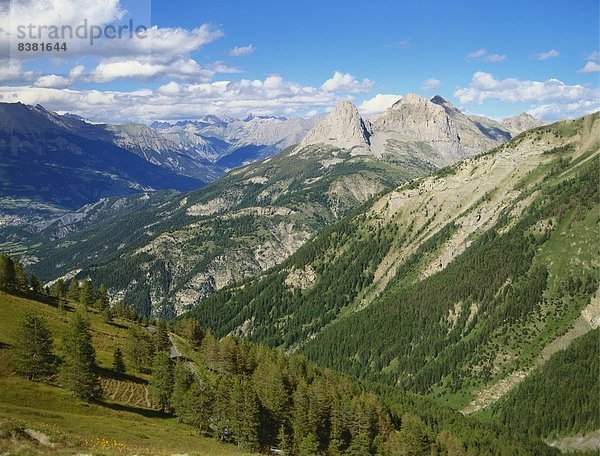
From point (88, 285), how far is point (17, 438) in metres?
145

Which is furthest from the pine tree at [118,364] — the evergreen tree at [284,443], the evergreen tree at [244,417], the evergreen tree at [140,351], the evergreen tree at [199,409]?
the evergreen tree at [284,443]

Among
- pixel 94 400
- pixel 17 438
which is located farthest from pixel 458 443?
pixel 17 438

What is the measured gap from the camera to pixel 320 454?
109m

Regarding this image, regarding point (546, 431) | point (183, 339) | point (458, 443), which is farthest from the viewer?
point (546, 431)

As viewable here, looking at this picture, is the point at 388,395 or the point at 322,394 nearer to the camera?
the point at 322,394

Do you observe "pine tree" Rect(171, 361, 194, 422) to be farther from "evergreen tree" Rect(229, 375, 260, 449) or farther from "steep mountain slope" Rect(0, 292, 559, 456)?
"evergreen tree" Rect(229, 375, 260, 449)

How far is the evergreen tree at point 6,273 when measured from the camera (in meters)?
142

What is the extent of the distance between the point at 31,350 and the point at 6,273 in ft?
217

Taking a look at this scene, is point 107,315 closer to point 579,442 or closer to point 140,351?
point 140,351

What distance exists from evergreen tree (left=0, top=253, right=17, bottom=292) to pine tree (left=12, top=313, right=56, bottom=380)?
197 ft

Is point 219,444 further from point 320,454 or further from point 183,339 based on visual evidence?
point 183,339

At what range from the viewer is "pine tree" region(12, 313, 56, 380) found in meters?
88.3

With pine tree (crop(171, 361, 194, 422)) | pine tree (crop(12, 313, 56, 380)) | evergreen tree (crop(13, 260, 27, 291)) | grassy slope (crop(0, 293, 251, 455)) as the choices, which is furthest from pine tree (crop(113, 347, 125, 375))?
evergreen tree (crop(13, 260, 27, 291))

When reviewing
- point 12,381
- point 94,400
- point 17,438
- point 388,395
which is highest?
point 17,438
